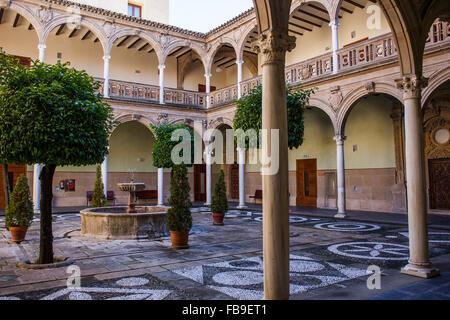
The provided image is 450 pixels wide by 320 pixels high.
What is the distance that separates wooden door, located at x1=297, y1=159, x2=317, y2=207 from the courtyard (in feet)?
21.8

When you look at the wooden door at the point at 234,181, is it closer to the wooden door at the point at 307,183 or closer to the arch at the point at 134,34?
the wooden door at the point at 307,183

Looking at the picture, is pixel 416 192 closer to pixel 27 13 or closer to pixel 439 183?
pixel 439 183

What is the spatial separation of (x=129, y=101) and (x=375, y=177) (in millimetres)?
10627

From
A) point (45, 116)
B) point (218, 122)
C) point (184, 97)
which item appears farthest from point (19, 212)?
point (184, 97)

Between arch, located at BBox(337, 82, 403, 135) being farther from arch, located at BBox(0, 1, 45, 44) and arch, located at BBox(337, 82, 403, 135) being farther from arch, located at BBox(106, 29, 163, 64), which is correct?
arch, located at BBox(0, 1, 45, 44)

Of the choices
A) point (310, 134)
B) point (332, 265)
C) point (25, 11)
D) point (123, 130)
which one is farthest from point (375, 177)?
point (25, 11)

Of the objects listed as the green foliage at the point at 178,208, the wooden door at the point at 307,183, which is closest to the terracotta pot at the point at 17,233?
the green foliage at the point at 178,208

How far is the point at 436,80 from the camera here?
9.41 meters

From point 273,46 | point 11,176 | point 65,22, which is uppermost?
point 65,22

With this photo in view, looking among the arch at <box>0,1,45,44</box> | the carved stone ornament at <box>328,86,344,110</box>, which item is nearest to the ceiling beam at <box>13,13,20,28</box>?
the arch at <box>0,1,45,44</box>

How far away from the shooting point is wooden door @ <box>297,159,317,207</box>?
15.8m

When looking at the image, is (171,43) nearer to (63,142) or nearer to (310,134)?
(310,134)

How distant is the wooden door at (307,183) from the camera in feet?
51.9

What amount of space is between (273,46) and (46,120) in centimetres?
349
